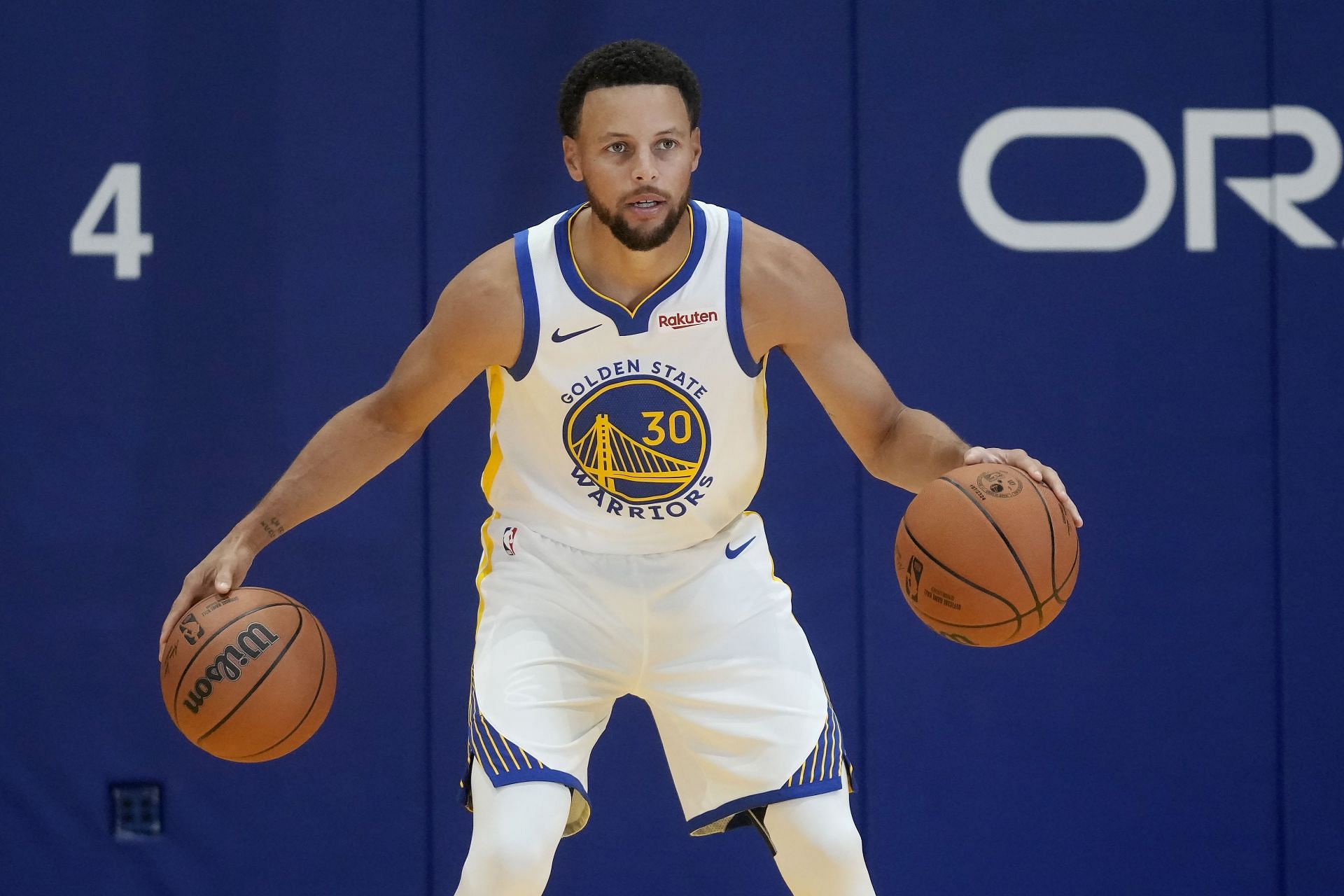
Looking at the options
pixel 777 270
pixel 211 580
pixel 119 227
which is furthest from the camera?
pixel 119 227

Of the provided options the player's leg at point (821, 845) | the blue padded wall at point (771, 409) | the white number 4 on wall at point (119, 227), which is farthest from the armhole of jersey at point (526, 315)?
the white number 4 on wall at point (119, 227)

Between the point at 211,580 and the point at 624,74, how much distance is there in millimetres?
1258

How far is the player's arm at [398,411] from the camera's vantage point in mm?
2926

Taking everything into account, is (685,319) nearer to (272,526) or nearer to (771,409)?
(272,526)

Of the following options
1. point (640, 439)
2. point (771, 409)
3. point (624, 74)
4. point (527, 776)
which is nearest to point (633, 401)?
point (640, 439)

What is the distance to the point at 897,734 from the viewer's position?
13.7ft

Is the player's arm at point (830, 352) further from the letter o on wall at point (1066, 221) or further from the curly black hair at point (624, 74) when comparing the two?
the letter o on wall at point (1066, 221)

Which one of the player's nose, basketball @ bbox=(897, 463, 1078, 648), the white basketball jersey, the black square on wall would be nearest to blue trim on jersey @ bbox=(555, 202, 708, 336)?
the white basketball jersey

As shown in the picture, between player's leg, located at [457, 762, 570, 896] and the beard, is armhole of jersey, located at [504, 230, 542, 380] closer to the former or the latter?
the beard

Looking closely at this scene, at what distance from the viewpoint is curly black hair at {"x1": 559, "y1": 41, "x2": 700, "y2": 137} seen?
289 centimetres

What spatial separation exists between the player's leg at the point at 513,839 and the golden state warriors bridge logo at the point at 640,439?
603mm

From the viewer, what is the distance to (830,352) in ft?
9.91

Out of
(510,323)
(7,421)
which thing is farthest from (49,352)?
(510,323)

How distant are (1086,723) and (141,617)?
263 centimetres
